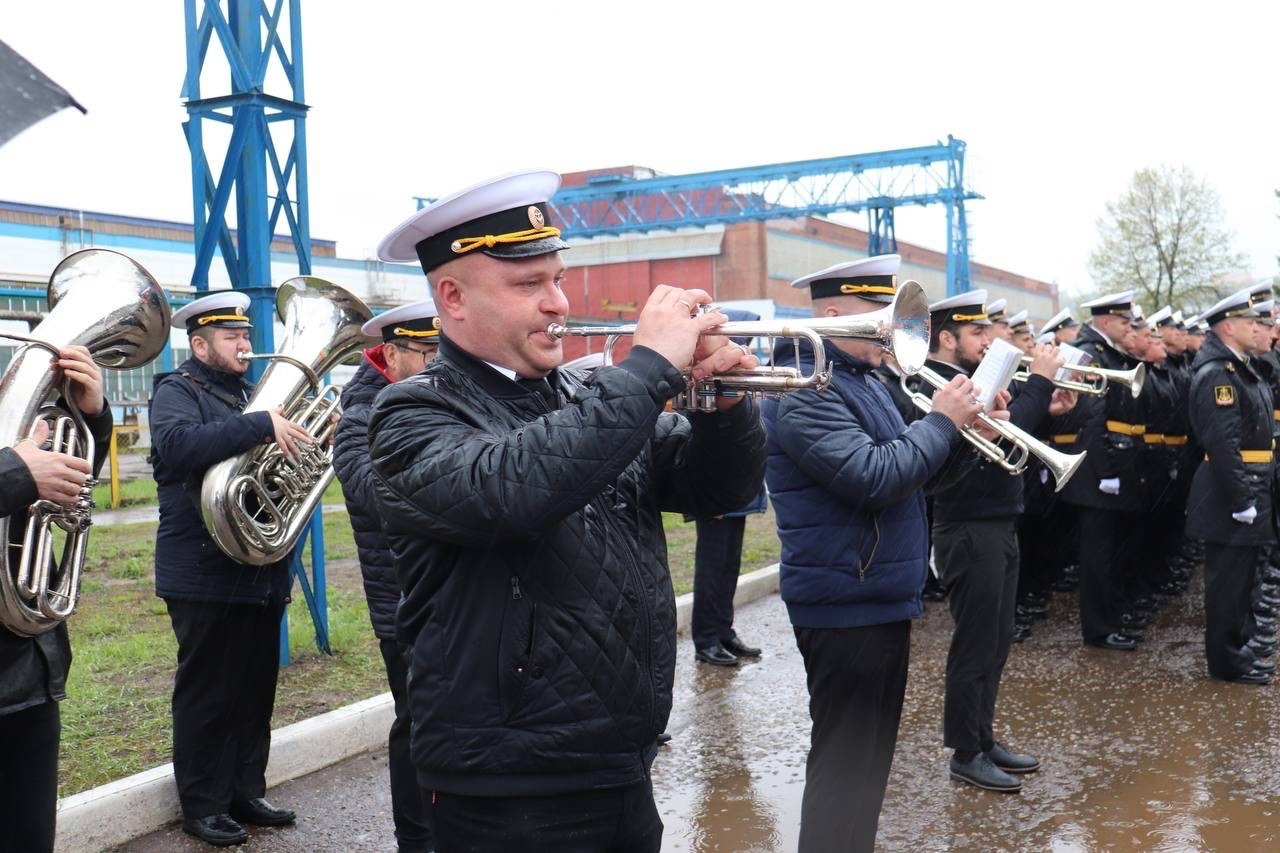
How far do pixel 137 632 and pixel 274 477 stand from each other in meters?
3.12

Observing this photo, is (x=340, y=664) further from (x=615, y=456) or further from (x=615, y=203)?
(x=615, y=203)

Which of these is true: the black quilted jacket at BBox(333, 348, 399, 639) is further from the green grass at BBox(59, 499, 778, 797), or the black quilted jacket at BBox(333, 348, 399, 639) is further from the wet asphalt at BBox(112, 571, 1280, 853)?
the green grass at BBox(59, 499, 778, 797)

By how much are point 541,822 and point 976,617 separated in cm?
331

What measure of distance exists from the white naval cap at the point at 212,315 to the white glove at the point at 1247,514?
5525 millimetres

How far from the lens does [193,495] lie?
4859mm

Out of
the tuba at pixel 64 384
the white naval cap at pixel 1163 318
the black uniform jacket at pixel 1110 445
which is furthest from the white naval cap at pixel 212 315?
the white naval cap at pixel 1163 318

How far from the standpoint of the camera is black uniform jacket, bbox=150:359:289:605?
4781 mm

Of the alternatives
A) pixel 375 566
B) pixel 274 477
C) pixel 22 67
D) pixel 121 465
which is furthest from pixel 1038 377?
pixel 121 465

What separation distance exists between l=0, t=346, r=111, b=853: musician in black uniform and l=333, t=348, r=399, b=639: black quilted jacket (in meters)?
1.13

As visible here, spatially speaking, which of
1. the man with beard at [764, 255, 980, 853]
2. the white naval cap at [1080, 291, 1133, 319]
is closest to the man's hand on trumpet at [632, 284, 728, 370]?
the man with beard at [764, 255, 980, 853]

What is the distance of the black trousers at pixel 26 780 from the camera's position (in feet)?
10.5

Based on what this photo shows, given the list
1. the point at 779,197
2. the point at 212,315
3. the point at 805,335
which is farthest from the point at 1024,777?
the point at 779,197

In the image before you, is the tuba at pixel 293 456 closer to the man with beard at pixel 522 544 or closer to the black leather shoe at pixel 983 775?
the man with beard at pixel 522 544

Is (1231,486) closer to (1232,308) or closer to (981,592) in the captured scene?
(1232,308)
